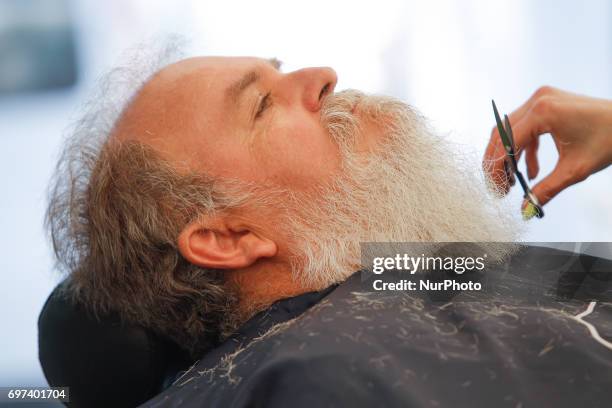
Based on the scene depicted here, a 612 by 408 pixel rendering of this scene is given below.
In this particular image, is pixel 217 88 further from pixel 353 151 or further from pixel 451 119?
pixel 451 119

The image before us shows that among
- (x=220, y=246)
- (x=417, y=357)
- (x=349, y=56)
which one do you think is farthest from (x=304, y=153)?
(x=349, y=56)

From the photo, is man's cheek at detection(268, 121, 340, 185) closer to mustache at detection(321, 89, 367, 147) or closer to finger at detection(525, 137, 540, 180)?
mustache at detection(321, 89, 367, 147)

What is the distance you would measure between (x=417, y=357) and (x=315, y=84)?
629mm

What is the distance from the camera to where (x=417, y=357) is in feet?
2.98

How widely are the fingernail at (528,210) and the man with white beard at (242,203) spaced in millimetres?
72

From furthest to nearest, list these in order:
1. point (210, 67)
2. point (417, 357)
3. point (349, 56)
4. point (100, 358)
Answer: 1. point (349, 56)
2. point (210, 67)
3. point (100, 358)
4. point (417, 357)

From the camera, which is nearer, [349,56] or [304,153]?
[304,153]

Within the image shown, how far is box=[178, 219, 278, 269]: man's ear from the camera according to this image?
1165mm

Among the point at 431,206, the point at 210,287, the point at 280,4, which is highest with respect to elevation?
the point at 280,4

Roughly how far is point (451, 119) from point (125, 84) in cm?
89

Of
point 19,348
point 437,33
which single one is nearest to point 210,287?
point 19,348

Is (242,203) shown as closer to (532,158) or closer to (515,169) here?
(515,169)

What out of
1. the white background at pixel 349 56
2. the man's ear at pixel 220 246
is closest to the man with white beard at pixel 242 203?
the man's ear at pixel 220 246

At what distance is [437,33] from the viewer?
1.89 m
